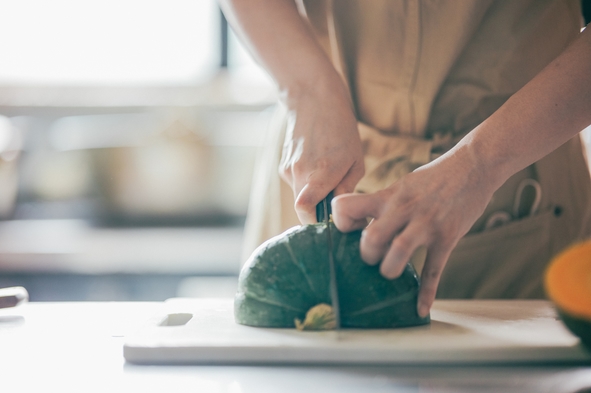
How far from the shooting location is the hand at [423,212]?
0.79m

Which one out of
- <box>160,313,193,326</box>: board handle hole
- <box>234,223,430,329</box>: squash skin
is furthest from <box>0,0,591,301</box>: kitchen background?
<box>234,223,430,329</box>: squash skin

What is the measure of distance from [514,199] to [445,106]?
9.9 inches

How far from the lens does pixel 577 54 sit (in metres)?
0.83

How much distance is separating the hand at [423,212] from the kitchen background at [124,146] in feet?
6.90

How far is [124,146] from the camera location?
317 cm

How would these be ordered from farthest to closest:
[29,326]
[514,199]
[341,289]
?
[514,199] → [29,326] → [341,289]

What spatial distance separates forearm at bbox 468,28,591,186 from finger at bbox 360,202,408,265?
158mm

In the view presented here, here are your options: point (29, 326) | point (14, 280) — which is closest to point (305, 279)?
point (29, 326)

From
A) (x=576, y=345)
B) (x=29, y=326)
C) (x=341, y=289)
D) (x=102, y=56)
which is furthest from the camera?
(x=102, y=56)

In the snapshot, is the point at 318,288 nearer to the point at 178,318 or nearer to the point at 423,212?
the point at 423,212

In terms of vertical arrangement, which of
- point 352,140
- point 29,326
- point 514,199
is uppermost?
point 352,140

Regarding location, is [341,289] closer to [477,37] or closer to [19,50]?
[477,37]

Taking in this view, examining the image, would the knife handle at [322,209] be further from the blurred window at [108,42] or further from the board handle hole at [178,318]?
the blurred window at [108,42]

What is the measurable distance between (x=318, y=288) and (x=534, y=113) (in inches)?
16.7
